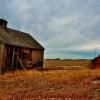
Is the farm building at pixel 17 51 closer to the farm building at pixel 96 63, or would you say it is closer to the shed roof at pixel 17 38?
the shed roof at pixel 17 38

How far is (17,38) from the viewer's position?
112 feet

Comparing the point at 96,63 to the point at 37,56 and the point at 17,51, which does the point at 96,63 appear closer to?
the point at 37,56

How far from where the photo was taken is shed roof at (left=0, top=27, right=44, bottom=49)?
31.1 m

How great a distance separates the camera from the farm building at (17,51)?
2988 centimetres

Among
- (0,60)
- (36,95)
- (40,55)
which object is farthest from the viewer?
(40,55)

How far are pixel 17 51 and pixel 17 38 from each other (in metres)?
2.90

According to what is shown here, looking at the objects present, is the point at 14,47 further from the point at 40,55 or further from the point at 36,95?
the point at 36,95

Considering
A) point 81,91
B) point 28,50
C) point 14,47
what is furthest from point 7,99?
point 28,50

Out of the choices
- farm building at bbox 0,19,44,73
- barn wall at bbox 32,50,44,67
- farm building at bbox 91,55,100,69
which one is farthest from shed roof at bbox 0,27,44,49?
farm building at bbox 91,55,100,69

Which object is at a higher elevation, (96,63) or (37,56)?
(37,56)

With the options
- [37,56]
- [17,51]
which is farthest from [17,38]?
[37,56]

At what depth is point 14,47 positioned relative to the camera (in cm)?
3133

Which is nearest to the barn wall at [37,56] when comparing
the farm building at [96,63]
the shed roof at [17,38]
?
the shed roof at [17,38]

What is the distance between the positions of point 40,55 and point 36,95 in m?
23.5
